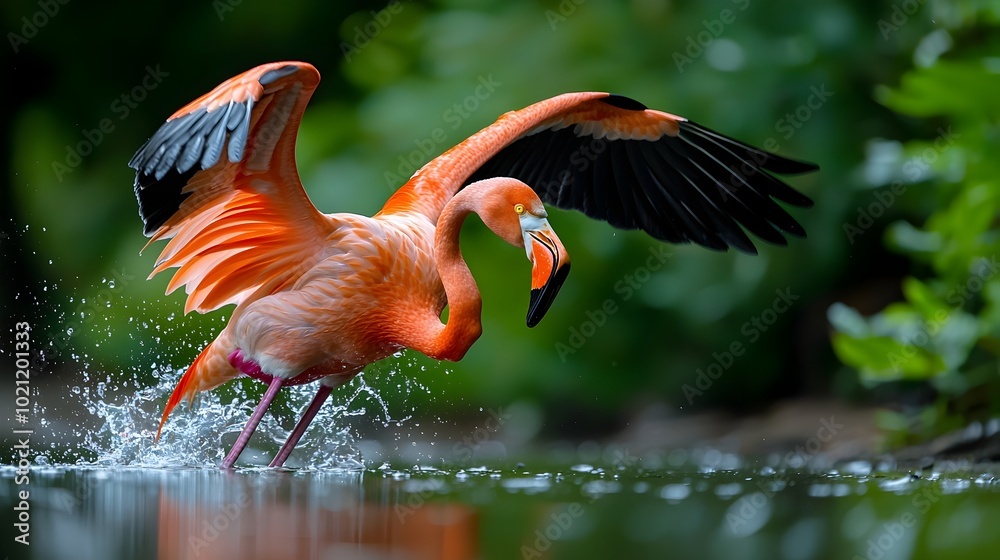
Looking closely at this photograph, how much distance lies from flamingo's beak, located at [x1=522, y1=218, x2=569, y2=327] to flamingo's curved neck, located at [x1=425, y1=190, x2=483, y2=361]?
0.24 meters

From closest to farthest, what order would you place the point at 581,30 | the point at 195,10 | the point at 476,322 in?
the point at 476,322, the point at 581,30, the point at 195,10

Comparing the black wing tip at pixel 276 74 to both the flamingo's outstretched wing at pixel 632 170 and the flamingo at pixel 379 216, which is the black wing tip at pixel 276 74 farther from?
the flamingo's outstretched wing at pixel 632 170

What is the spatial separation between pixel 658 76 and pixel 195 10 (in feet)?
10.6

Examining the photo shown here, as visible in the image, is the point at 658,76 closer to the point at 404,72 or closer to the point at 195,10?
the point at 404,72

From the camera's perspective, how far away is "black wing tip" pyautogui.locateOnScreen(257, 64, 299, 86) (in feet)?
12.4

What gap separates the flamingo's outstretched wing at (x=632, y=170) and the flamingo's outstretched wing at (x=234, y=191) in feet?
2.04

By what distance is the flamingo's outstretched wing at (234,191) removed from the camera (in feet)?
12.4

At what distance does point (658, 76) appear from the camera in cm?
773

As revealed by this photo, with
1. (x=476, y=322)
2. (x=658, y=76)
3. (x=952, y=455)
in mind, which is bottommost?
(x=952, y=455)

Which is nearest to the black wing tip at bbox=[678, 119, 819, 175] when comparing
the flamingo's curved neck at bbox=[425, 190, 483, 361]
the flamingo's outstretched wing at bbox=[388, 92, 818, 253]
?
the flamingo's outstretched wing at bbox=[388, 92, 818, 253]

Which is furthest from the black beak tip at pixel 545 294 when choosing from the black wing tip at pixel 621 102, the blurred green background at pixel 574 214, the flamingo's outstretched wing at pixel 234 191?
the blurred green background at pixel 574 214

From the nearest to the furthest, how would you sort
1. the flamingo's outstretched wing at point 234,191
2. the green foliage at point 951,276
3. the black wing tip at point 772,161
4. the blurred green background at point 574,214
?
the flamingo's outstretched wing at point 234,191, the black wing tip at point 772,161, the green foliage at point 951,276, the blurred green background at point 574,214

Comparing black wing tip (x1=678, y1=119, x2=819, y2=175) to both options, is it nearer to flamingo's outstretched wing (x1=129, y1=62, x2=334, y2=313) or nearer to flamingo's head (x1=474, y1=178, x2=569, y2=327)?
flamingo's head (x1=474, y1=178, x2=569, y2=327)

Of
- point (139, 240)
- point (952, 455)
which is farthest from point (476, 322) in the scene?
point (139, 240)
